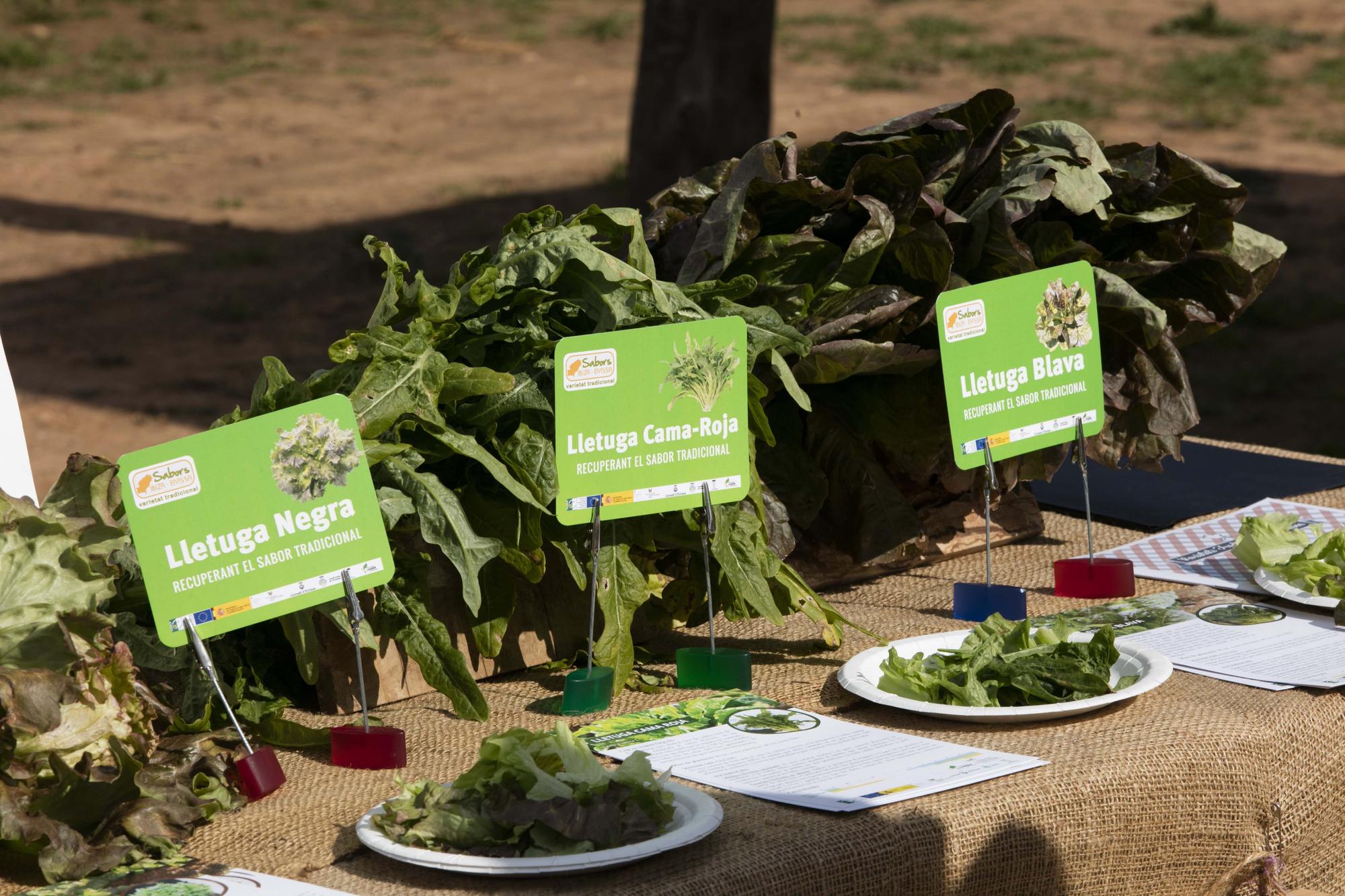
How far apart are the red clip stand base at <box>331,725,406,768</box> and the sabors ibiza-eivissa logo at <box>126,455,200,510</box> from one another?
0.95ft

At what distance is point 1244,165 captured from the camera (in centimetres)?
1010

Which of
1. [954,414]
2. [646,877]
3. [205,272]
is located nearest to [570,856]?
[646,877]

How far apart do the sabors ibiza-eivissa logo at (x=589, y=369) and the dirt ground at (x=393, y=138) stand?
4.77 meters

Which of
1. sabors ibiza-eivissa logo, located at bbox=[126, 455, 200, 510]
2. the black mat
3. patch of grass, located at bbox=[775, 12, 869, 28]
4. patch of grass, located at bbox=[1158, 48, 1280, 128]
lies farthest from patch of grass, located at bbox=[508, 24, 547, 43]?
sabors ibiza-eivissa logo, located at bbox=[126, 455, 200, 510]

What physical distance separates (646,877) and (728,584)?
0.59 meters

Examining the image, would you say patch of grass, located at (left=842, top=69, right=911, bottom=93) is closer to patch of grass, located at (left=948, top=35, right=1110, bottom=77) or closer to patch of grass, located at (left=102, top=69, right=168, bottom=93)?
patch of grass, located at (left=948, top=35, right=1110, bottom=77)

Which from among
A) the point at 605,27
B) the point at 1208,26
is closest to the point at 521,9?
the point at 605,27

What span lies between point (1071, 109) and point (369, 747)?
430 inches

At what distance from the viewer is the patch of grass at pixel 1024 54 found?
12875 millimetres

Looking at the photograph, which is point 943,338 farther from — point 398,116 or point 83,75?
point 83,75

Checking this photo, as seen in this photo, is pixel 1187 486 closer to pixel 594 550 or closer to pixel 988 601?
pixel 988 601

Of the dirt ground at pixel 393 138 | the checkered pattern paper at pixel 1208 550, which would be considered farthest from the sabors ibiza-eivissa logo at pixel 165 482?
the dirt ground at pixel 393 138

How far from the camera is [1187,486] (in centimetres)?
256

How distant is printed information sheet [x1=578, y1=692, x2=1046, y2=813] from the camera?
1413mm
